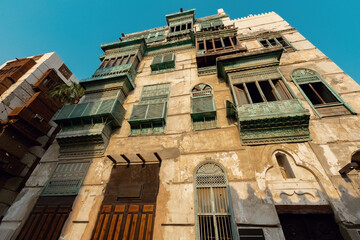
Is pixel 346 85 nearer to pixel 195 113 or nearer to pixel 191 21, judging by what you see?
pixel 195 113

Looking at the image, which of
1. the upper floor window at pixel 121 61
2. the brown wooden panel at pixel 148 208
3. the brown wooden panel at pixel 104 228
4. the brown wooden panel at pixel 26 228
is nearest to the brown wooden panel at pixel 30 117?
the upper floor window at pixel 121 61

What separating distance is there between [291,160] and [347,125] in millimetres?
2693

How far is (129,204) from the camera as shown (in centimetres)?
557

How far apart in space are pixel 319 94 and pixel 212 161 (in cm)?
667

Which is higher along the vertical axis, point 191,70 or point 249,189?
point 191,70

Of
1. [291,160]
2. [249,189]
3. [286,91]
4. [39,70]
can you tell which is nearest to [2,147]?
[39,70]

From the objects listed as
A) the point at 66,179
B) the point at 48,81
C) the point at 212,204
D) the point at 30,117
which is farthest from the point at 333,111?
the point at 48,81

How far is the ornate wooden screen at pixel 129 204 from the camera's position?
16.4ft

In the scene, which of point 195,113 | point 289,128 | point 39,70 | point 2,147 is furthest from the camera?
point 39,70

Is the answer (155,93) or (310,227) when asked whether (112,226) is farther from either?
(155,93)

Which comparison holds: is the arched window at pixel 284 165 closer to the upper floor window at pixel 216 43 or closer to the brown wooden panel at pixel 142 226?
the brown wooden panel at pixel 142 226

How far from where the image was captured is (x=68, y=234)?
532cm

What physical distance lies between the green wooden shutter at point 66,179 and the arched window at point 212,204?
5074 mm

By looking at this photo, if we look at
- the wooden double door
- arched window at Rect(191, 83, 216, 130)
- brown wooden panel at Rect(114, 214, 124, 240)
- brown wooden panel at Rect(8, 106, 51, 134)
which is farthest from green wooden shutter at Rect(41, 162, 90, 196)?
the wooden double door
